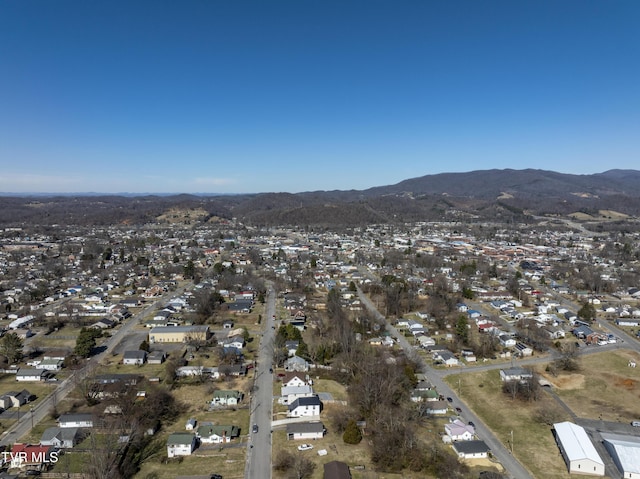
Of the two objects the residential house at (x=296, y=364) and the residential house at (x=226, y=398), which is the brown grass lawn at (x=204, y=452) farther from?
the residential house at (x=296, y=364)

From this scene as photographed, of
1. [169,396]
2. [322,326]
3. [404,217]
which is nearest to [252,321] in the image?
[322,326]

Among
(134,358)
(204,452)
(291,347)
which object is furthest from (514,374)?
(134,358)

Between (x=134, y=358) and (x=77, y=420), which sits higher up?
(x=77, y=420)

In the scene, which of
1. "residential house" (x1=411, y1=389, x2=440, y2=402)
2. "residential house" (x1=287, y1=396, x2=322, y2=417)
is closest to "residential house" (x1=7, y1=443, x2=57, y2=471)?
"residential house" (x1=287, y1=396, x2=322, y2=417)

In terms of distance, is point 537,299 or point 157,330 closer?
point 157,330

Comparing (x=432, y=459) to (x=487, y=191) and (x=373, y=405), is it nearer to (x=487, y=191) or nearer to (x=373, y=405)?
(x=373, y=405)

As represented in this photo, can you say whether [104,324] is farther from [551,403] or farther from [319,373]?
[551,403]

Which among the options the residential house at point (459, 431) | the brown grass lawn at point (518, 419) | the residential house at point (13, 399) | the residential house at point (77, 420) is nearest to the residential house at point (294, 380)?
the residential house at point (459, 431)
